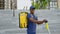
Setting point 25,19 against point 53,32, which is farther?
point 53,32

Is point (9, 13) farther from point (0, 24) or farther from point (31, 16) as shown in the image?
point (31, 16)

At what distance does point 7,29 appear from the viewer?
37.5 feet

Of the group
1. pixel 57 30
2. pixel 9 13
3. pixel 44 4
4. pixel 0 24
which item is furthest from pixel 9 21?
pixel 44 4

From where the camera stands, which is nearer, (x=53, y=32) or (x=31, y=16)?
(x=31, y=16)

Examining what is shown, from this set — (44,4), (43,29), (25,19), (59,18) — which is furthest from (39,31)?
(44,4)

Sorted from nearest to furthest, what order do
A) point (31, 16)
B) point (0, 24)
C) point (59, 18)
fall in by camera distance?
point (31, 16) < point (0, 24) < point (59, 18)

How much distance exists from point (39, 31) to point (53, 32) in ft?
1.92

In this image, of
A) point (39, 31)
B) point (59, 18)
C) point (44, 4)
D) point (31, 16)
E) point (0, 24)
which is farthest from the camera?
point (44, 4)

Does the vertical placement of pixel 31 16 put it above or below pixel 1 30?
above

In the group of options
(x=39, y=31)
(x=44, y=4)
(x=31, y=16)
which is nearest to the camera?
(x=31, y=16)

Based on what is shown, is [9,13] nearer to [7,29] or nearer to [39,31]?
[7,29]

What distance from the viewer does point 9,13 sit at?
13820mm

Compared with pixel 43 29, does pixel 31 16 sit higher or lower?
higher

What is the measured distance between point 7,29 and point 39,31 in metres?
1.54
